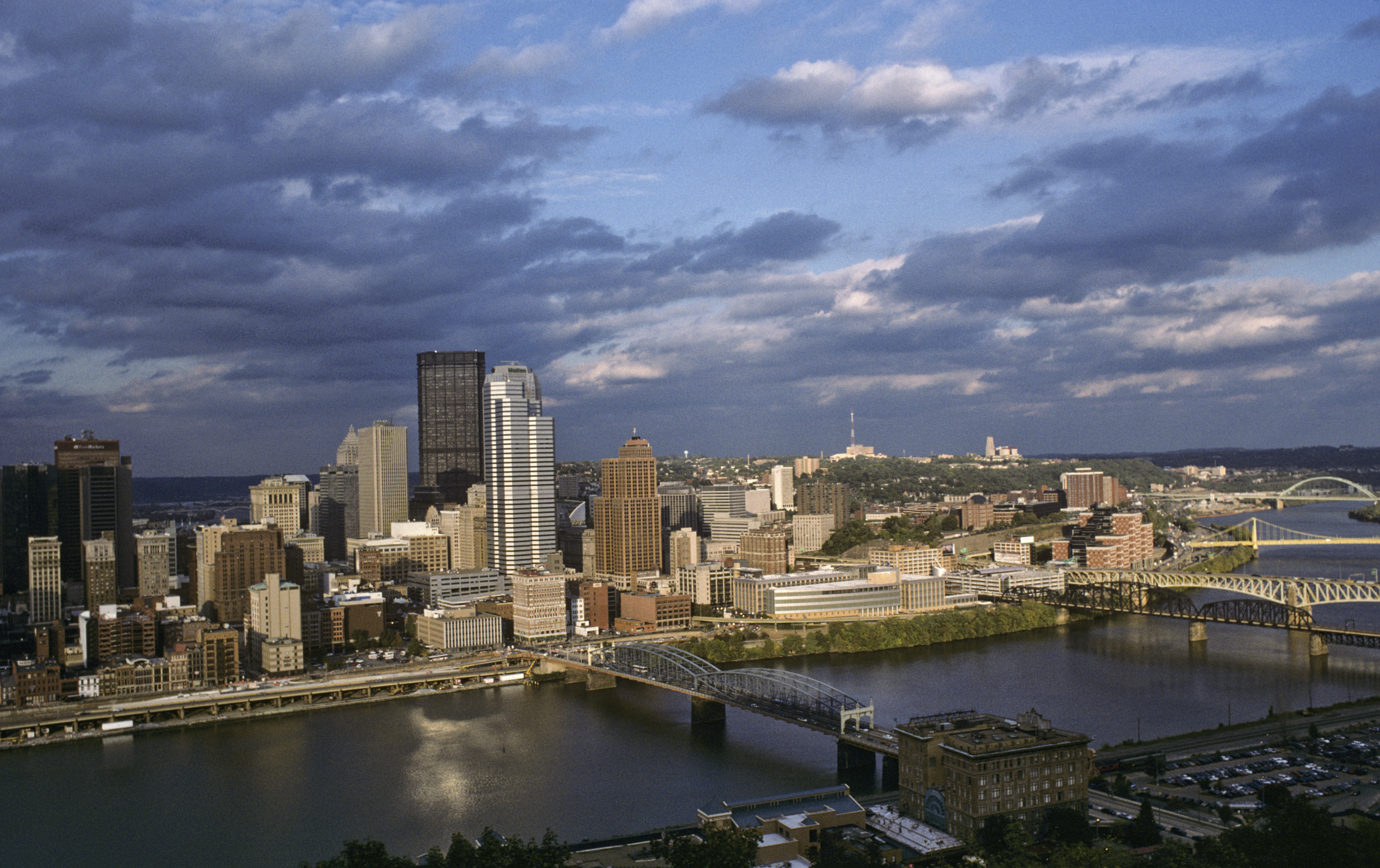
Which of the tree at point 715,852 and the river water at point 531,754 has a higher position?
the tree at point 715,852

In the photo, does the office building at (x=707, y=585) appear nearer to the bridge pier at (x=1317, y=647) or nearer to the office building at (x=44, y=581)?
the bridge pier at (x=1317, y=647)

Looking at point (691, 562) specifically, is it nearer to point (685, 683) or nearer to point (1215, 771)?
point (685, 683)

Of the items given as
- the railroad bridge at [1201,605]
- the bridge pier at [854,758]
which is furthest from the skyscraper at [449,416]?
the bridge pier at [854,758]

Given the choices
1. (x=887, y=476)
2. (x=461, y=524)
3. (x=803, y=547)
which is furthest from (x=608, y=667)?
(x=887, y=476)

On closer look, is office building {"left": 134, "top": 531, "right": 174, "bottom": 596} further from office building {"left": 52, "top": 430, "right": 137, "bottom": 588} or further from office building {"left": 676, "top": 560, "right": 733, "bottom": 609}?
office building {"left": 676, "top": 560, "right": 733, "bottom": 609}

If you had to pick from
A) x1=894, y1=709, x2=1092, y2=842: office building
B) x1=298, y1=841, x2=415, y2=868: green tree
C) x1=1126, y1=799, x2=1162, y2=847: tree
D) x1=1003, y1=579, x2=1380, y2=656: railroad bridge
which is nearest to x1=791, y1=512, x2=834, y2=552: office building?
x1=1003, y1=579, x2=1380, y2=656: railroad bridge

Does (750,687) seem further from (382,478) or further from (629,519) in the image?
(382,478)

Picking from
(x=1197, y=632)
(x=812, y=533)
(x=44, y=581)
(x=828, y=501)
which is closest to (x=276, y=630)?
(x=44, y=581)
